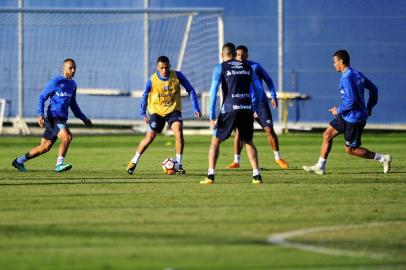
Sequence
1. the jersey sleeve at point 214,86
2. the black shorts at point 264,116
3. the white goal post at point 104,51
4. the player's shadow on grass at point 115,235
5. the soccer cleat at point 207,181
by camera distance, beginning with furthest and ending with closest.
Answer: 1. the white goal post at point 104,51
2. the black shorts at point 264,116
3. the soccer cleat at point 207,181
4. the jersey sleeve at point 214,86
5. the player's shadow on grass at point 115,235

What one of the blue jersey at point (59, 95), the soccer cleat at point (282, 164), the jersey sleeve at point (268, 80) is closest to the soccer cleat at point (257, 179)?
the soccer cleat at point (282, 164)

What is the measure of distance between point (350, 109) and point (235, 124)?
2461 millimetres

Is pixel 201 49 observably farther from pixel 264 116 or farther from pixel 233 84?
pixel 233 84

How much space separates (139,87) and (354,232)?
26.8m

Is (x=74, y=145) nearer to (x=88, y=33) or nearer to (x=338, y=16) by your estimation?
(x=88, y=33)

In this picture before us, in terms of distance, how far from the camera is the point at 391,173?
1872 centimetres

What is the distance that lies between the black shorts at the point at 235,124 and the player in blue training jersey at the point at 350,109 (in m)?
2.06

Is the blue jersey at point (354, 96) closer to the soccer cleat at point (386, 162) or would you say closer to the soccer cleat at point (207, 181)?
the soccer cleat at point (386, 162)

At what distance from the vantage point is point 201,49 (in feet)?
121

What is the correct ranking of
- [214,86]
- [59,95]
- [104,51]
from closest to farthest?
[214,86]
[59,95]
[104,51]

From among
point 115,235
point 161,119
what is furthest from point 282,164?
point 115,235

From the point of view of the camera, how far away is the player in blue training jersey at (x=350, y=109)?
Result: 17.9 metres

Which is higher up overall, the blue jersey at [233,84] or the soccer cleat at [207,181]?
the blue jersey at [233,84]

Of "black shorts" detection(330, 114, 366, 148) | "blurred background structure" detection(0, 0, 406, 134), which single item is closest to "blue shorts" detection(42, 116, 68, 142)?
"black shorts" detection(330, 114, 366, 148)
